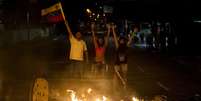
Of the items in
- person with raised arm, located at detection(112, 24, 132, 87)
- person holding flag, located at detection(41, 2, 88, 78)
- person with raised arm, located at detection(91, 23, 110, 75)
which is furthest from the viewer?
person holding flag, located at detection(41, 2, 88, 78)

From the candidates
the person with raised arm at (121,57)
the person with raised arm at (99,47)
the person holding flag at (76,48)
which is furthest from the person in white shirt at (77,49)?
the person with raised arm at (121,57)

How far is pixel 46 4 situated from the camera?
219 ft

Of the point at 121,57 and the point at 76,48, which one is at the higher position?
the point at 76,48

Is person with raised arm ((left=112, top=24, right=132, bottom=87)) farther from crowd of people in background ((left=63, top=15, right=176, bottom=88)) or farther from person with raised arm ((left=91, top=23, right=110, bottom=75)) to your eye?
person with raised arm ((left=91, top=23, right=110, bottom=75))

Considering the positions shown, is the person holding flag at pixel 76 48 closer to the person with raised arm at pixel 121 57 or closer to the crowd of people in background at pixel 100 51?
the crowd of people in background at pixel 100 51

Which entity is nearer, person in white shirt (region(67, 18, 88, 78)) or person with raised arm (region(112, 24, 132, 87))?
person with raised arm (region(112, 24, 132, 87))

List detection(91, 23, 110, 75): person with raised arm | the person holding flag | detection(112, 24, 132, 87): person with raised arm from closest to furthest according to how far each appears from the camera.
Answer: detection(112, 24, 132, 87): person with raised arm < detection(91, 23, 110, 75): person with raised arm < the person holding flag

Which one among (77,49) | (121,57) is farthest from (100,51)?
(121,57)

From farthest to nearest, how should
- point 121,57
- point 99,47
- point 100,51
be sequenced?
point 100,51, point 99,47, point 121,57

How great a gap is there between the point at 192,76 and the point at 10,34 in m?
32.6

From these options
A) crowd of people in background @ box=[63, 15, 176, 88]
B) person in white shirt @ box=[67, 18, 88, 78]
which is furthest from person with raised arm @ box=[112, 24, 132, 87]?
person in white shirt @ box=[67, 18, 88, 78]

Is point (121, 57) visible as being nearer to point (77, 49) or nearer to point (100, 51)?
point (100, 51)

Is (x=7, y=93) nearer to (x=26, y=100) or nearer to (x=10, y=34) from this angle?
(x=26, y=100)

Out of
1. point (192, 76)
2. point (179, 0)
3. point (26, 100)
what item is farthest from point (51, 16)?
point (179, 0)
